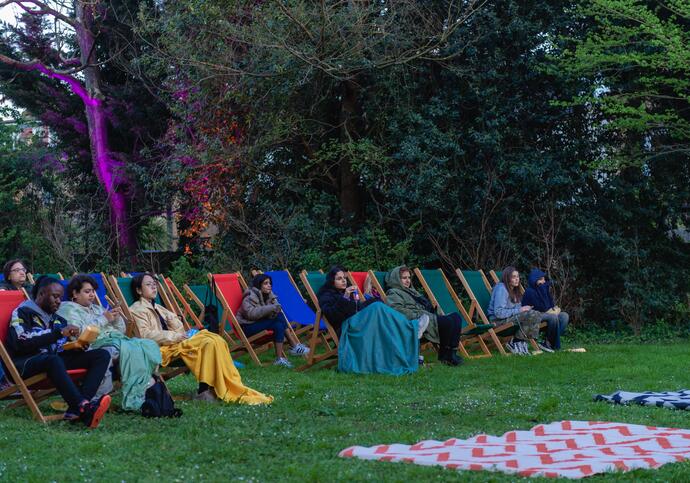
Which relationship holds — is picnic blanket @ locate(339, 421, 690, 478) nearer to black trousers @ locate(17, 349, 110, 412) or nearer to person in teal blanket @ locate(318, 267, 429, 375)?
black trousers @ locate(17, 349, 110, 412)

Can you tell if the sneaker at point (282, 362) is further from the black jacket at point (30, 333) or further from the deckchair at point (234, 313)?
the black jacket at point (30, 333)

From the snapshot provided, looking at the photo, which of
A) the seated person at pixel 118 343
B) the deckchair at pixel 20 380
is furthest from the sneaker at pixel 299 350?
the deckchair at pixel 20 380

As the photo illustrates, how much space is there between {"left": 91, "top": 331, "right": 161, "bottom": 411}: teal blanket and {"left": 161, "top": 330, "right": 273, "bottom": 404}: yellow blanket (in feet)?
1.10

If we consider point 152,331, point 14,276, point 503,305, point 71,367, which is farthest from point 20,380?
point 503,305

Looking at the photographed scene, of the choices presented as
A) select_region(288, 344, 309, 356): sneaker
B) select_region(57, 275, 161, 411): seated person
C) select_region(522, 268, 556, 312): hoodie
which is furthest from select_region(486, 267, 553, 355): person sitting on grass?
select_region(57, 275, 161, 411): seated person

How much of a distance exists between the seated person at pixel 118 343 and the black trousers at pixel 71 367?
0.17 meters

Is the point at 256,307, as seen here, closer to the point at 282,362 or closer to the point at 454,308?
the point at 282,362

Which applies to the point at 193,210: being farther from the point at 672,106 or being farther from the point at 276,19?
the point at 672,106

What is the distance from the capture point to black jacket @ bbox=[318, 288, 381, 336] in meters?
9.23

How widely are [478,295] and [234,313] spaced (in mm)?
3110

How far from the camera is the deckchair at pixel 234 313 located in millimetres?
9594

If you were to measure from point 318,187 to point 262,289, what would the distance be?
19.4ft

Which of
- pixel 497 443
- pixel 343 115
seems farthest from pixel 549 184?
pixel 497 443

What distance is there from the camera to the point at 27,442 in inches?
210
